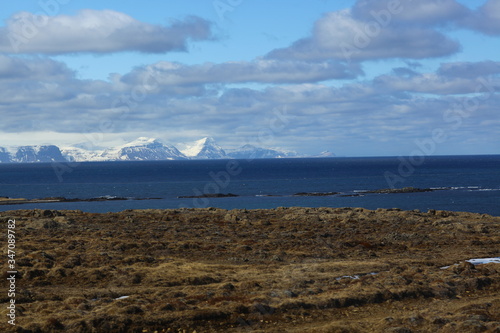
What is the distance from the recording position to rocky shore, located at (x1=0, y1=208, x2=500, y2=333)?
909 inches

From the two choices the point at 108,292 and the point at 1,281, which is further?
the point at 1,281

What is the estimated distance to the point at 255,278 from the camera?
3195 centimetres

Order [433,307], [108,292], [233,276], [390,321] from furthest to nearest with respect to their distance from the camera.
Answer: [233,276], [108,292], [433,307], [390,321]

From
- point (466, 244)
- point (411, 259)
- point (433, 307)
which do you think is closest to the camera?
point (433, 307)

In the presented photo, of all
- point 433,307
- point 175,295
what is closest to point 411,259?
point 433,307

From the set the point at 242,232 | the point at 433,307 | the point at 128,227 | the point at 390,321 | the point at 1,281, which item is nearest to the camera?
the point at 390,321

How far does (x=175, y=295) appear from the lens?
27.1 m

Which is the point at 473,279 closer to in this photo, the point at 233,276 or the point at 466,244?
the point at 233,276

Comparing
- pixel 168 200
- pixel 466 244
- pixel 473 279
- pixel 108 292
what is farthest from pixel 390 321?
pixel 168 200

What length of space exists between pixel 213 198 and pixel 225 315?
107856mm

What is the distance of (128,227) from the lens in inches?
2324

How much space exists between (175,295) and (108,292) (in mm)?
3984

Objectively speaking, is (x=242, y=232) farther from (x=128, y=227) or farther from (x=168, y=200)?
(x=168, y=200)

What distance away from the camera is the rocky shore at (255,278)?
75.7ft
